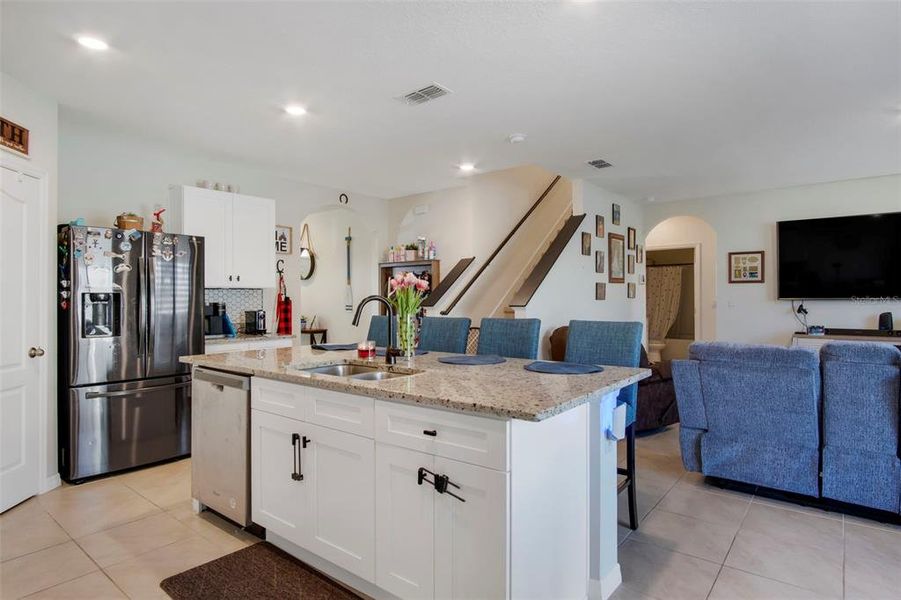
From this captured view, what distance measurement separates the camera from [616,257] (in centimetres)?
649

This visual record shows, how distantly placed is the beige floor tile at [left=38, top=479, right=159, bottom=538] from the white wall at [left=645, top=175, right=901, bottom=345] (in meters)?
6.75

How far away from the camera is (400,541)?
1.88m

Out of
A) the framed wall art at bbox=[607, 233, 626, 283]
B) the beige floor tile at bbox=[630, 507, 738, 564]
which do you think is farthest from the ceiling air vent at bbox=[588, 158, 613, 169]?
the beige floor tile at bbox=[630, 507, 738, 564]

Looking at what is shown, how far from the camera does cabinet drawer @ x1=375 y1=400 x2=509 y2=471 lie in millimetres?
1598

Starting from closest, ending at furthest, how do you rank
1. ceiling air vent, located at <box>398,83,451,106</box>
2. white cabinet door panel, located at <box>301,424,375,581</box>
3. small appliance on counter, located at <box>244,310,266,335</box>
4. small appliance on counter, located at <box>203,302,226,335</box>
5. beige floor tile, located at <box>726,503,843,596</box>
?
1. white cabinet door panel, located at <box>301,424,375,581</box>
2. beige floor tile, located at <box>726,503,843,596</box>
3. ceiling air vent, located at <box>398,83,451,106</box>
4. small appliance on counter, located at <box>203,302,226,335</box>
5. small appliance on counter, located at <box>244,310,266,335</box>

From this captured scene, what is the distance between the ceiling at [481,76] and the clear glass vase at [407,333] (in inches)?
56.5

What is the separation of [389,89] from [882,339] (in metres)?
5.89

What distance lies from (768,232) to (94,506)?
24.5ft

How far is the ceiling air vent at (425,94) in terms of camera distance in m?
3.08

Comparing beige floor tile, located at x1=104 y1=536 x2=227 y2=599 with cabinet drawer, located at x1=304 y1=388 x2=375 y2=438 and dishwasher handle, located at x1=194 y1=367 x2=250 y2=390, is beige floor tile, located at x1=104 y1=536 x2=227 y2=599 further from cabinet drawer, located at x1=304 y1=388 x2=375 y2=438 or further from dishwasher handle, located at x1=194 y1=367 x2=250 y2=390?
cabinet drawer, located at x1=304 y1=388 x2=375 y2=438

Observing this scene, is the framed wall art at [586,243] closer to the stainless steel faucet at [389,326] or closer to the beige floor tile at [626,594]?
the stainless steel faucet at [389,326]

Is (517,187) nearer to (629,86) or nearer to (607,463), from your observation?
(629,86)

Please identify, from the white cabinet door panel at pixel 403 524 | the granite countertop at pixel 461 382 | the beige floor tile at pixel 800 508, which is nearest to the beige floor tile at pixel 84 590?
the granite countertop at pixel 461 382

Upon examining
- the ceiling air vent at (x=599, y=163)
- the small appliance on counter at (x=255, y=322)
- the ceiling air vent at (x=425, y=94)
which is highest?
the ceiling air vent at (x=599, y=163)
